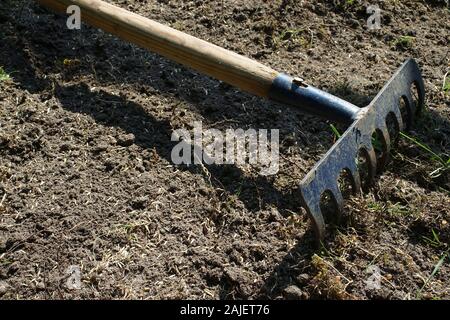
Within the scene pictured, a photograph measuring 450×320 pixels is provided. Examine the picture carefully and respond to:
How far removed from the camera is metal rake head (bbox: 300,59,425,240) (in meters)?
2.57

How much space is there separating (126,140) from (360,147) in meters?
1.20

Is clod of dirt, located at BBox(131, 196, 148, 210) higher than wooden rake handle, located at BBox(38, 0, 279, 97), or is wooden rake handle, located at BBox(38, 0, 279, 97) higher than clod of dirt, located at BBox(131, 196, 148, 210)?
wooden rake handle, located at BBox(38, 0, 279, 97)

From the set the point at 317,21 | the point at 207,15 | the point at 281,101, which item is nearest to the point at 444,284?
the point at 281,101

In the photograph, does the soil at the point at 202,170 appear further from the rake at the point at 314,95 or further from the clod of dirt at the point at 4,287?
the rake at the point at 314,95

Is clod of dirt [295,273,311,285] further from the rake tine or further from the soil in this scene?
the rake tine

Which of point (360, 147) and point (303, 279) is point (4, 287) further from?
point (360, 147)

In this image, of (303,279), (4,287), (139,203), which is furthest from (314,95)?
(4,287)

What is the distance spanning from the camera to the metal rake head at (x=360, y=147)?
8.43 ft

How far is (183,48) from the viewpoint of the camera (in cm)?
316

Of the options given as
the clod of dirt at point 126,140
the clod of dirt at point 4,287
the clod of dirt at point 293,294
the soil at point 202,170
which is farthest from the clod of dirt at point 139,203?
the clod of dirt at point 293,294

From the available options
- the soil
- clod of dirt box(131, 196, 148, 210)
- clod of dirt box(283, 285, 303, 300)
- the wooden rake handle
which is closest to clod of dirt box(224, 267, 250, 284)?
the soil

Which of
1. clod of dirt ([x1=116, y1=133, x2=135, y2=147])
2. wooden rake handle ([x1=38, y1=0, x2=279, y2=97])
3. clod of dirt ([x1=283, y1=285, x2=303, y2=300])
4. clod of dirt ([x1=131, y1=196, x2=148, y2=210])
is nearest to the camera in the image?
clod of dirt ([x1=283, y1=285, x2=303, y2=300])

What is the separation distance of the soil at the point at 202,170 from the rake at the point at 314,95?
0.48ft

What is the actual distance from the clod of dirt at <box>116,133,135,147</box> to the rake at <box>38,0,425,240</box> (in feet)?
1.54
